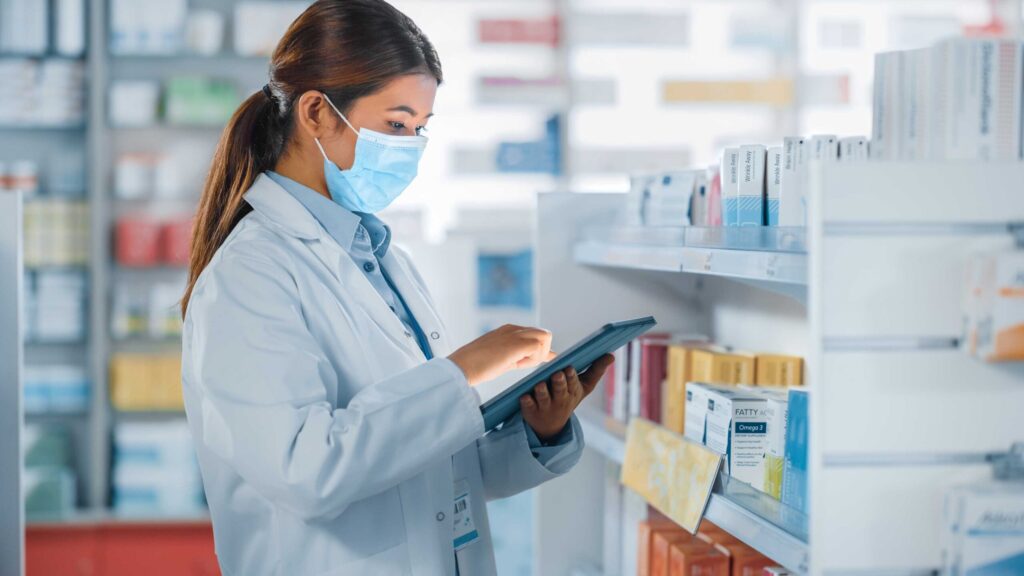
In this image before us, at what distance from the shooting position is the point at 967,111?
138cm

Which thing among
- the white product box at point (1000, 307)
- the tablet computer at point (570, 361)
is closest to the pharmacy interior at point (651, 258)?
the white product box at point (1000, 307)

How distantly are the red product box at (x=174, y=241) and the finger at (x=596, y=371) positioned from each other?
3.76 metres

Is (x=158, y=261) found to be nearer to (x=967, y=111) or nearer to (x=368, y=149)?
(x=368, y=149)

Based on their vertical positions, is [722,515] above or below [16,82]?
below

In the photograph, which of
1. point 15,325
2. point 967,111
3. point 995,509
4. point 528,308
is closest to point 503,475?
point 995,509

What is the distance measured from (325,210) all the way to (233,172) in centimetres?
20

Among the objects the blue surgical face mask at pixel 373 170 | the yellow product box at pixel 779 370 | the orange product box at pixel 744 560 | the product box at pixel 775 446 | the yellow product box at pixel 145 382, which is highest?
the blue surgical face mask at pixel 373 170

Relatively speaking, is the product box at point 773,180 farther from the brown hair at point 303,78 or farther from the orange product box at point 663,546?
the orange product box at point 663,546

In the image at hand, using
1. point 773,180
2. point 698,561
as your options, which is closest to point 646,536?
point 698,561

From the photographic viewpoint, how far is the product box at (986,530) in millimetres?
1315

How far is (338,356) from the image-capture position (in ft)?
5.72

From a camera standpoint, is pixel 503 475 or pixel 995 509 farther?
pixel 503 475

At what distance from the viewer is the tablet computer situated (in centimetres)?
172

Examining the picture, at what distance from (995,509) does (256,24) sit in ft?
15.2
